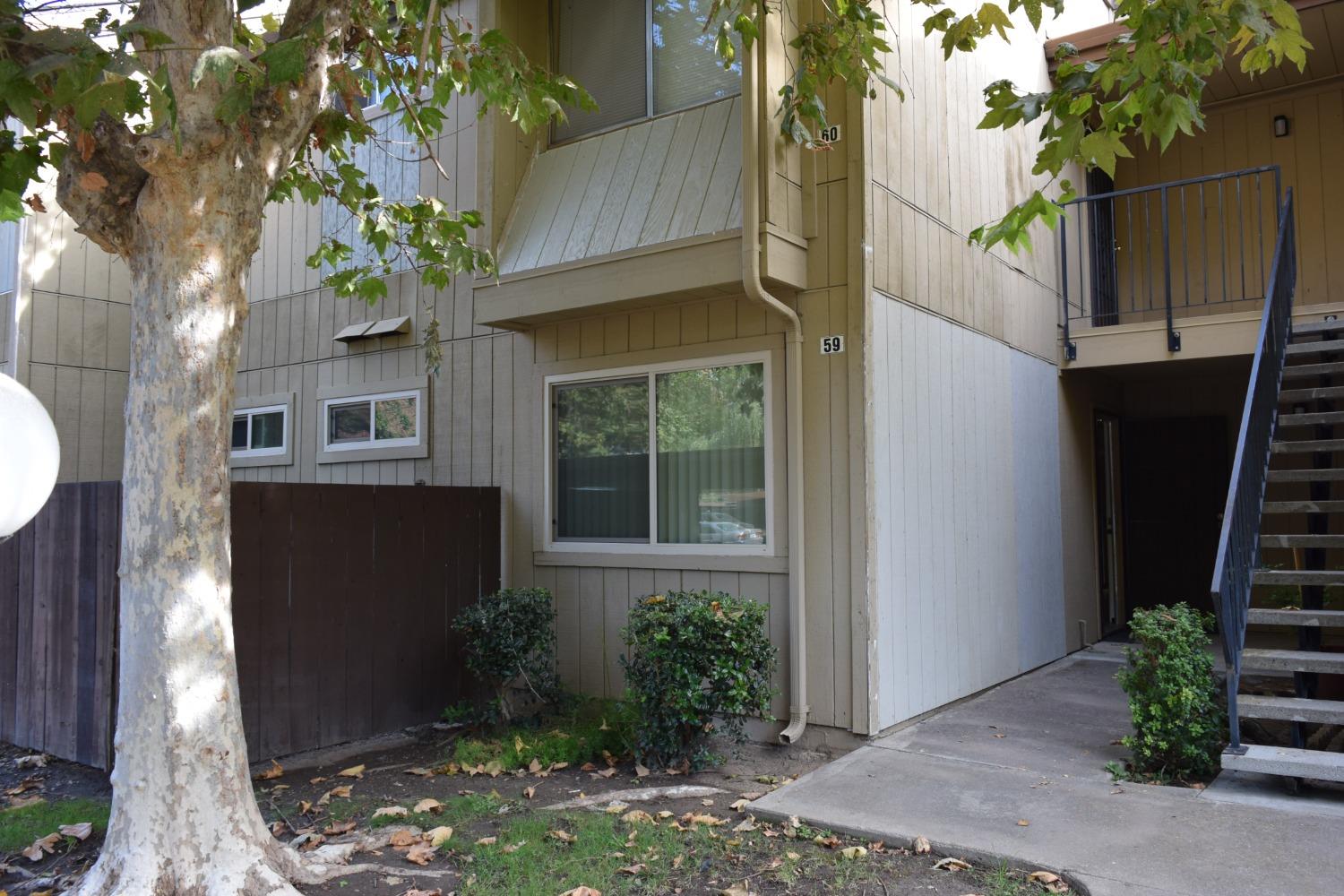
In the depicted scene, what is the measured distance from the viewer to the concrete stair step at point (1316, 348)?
23.6 feet

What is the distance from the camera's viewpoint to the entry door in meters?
10.0

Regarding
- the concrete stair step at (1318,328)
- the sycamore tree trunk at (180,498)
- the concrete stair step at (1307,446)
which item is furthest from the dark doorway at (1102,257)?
the sycamore tree trunk at (180,498)

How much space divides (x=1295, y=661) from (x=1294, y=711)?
344 millimetres

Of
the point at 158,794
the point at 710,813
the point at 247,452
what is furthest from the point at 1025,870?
the point at 247,452

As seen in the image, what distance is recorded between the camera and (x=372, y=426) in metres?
8.54

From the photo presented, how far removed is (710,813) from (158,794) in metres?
2.47

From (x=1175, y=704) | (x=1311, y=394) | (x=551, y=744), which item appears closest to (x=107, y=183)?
(x=551, y=744)

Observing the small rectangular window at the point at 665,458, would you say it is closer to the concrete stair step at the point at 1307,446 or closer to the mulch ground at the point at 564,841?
the mulch ground at the point at 564,841

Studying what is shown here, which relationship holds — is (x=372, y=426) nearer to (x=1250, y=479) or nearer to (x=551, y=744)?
(x=551, y=744)

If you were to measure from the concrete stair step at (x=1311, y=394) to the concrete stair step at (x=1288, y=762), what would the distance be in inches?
119

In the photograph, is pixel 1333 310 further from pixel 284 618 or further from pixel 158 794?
pixel 158 794

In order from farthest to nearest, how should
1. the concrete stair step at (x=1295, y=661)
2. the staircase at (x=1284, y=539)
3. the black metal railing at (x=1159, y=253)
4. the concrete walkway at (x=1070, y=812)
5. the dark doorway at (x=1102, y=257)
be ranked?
the dark doorway at (x=1102, y=257) < the black metal railing at (x=1159, y=253) < the concrete stair step at (x=1295, y=661) < the staircase at (x=1284, y=539) < the concrete walkway at (x=1070, y=812)

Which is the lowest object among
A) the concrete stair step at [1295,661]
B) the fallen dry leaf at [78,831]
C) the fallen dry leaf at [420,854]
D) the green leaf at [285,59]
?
the fallen dry leaf at [420,854]

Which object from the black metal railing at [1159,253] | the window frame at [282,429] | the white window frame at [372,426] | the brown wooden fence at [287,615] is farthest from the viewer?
the black metal railing at [1159,253]
